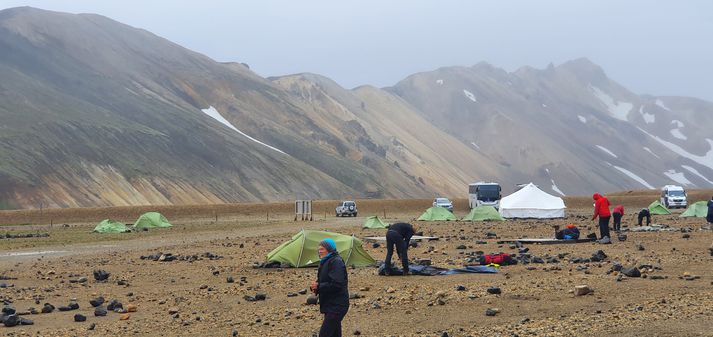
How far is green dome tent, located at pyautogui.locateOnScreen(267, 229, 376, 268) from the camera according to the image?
24.6 m

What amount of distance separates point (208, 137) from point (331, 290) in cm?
11119

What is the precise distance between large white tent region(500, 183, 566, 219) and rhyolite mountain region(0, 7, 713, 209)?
47.2 m

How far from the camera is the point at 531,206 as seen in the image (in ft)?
197

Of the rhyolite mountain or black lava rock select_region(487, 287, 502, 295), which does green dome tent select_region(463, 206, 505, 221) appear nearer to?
black lava rock select_region(487, 287, 502, 295)

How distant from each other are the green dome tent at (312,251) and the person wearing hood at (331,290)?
1250 centimetres

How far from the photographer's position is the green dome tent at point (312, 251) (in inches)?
970

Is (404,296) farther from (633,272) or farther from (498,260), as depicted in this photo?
(498,260)

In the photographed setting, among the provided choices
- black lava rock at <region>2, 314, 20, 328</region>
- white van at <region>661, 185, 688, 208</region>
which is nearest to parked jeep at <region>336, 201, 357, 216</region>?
white van at <region>661, 185, 688, 208</region>

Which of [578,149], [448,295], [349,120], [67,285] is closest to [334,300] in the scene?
[448,295]

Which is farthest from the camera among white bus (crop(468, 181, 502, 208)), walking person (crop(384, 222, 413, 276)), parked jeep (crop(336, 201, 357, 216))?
parked jeep (crop(336, 201, 357, 216))

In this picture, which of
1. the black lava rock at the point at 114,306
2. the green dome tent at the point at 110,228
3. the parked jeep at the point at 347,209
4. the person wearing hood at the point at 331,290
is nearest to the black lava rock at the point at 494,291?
the person wearing hood at the point at 331,290

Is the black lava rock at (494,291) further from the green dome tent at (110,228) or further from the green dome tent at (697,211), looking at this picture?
the green dome tent at (697,211)

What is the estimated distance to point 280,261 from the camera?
997 inches

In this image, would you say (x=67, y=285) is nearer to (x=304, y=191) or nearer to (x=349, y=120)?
(x=304, y=191)
